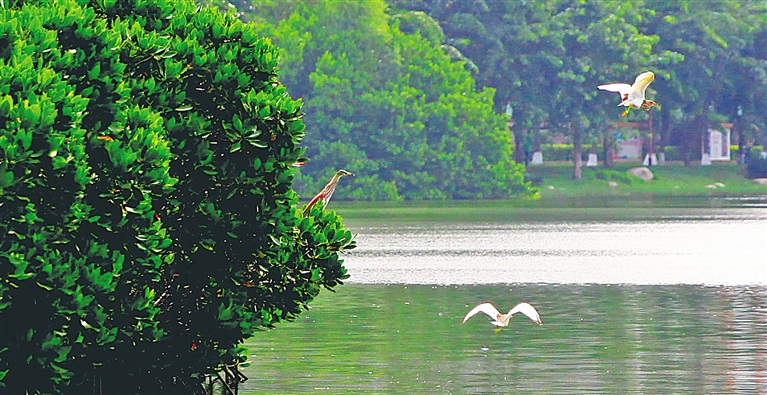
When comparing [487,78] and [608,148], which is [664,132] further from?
[487,78]

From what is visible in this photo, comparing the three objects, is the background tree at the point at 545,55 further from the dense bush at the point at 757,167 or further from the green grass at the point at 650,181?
the dense bush at the point at 757,167

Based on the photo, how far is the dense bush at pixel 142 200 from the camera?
45.8 feet

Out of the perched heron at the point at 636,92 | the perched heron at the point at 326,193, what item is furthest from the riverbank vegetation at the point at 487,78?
the perched heron at the point at 326,193

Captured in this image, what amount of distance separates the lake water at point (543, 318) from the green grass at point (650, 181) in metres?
53.1

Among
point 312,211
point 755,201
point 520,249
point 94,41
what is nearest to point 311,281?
point 312,211

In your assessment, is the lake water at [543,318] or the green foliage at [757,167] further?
the green foliage at [757,167]

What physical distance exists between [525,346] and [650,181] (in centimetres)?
9146

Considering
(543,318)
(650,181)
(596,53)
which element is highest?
(596,53)

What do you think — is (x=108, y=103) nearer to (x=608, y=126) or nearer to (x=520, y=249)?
(x=520, y=249)

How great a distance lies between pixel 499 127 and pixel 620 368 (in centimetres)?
8238

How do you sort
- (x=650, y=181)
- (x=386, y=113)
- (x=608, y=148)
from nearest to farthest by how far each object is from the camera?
Result: 1. (x=386, y=113)
2. (x=650, y=181)
3. (x=608, y=148)

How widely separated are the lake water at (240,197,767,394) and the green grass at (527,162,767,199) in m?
53.1

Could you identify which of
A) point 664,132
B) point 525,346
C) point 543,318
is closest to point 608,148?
point 664,132

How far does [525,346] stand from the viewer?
23.9m
